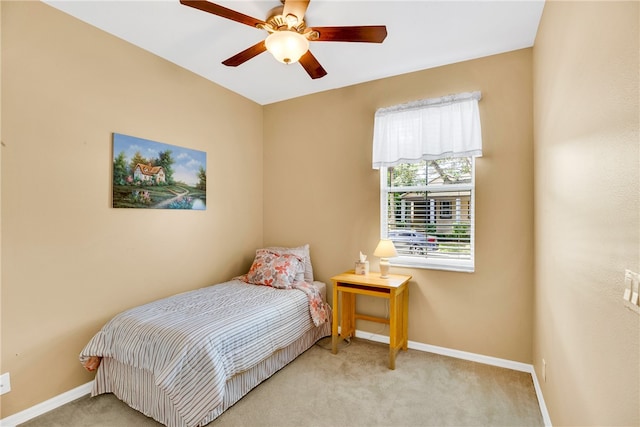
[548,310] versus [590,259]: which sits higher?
[590,259]

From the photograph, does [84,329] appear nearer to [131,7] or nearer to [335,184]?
[131,7]

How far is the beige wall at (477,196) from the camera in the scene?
105 inches

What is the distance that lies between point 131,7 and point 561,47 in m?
2.68

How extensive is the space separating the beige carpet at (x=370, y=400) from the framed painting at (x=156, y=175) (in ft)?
4.93

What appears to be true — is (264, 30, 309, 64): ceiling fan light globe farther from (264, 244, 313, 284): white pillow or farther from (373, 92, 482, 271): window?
(264, 244, 313, 284): white pillow

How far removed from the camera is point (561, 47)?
168 centimetres

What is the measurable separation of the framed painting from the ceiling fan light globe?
4.77ft

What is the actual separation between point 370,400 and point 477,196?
1908mm

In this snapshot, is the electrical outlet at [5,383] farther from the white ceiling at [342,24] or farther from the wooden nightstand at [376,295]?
the white ceiling at [342,24]

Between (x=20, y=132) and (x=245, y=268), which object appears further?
(x=245, y=268)

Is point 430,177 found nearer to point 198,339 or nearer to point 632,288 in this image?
point 632,288

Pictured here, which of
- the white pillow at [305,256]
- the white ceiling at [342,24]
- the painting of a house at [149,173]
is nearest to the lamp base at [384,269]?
the white pillow at [305,256]

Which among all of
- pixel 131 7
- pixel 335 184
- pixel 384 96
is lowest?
pixel 335 184

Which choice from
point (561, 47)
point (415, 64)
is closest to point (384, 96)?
point (415, 64)
